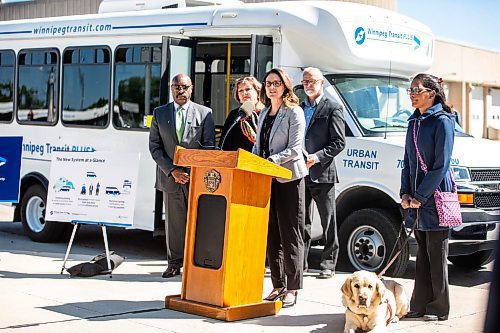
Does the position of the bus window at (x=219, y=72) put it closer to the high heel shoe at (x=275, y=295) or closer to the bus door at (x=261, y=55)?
the bus door at (x=261, y=55)

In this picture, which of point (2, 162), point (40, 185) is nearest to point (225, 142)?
point (2, 162)

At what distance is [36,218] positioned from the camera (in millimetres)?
11500

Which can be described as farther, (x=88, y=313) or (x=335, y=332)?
(x=88, y=313)

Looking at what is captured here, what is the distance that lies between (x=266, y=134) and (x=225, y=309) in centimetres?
149

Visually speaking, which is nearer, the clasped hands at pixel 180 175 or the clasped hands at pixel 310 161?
the clasped hands at pixel 310 161

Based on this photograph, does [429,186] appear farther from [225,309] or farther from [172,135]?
[172,135]

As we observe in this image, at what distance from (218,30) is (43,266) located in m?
3.34

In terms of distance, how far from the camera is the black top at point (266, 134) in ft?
23.0

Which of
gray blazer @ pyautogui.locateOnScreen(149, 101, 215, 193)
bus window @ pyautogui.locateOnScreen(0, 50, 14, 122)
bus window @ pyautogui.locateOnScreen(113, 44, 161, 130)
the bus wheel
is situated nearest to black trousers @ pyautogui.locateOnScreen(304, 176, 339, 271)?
gray blazer @ pyautogui.locateOnScreen(149, 101, 215, 193)

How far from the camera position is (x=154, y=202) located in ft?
32.8

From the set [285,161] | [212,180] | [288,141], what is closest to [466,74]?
[288,141]

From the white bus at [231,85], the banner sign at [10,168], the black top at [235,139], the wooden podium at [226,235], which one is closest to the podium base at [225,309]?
the wooden podium at [226,235]

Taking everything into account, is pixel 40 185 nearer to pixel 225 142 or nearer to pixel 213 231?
pixel 225 142

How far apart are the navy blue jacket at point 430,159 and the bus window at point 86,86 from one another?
16.9ft
